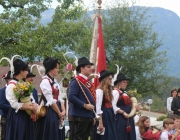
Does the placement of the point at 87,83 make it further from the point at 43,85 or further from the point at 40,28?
the point at 40,28

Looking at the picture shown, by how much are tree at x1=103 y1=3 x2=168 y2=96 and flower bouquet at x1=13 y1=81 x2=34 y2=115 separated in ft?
80.3

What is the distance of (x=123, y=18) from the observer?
33.5 meters

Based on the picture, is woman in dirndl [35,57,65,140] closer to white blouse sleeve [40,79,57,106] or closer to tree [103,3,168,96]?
white blouse sleeve [40,79,57,106]

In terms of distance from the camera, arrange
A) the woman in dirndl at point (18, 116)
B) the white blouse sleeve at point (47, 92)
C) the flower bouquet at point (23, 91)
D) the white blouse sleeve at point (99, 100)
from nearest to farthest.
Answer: the flower bouquet at point (23, 91), the woman in dirndl at point (18, 116), the white blouse sleeve at point (47, 92), the white blouse sleeve at point (99, 100)

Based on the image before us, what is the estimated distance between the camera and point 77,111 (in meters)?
7.82

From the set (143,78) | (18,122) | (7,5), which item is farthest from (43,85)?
(143,78)

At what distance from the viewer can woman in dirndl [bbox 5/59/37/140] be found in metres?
7.00

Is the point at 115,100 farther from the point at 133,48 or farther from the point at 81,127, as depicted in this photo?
the point at 133,48

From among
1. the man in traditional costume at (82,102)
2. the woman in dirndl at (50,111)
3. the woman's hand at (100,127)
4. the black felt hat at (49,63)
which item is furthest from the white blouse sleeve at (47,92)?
the woman's hand at (100,127)

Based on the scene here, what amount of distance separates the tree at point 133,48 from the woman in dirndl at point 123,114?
2182cm

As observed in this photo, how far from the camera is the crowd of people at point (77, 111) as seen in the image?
716 centimetres

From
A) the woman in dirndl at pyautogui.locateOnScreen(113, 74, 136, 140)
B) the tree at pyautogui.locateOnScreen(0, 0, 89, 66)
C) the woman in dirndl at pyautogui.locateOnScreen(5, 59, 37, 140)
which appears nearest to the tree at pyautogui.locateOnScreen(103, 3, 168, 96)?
the tree at pyautogui.locateOnScreen(0, 0, 89, 66)

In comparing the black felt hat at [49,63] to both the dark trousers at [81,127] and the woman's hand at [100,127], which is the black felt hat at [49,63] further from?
the woman's hand at [100,127]

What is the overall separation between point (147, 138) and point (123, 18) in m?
24.5
